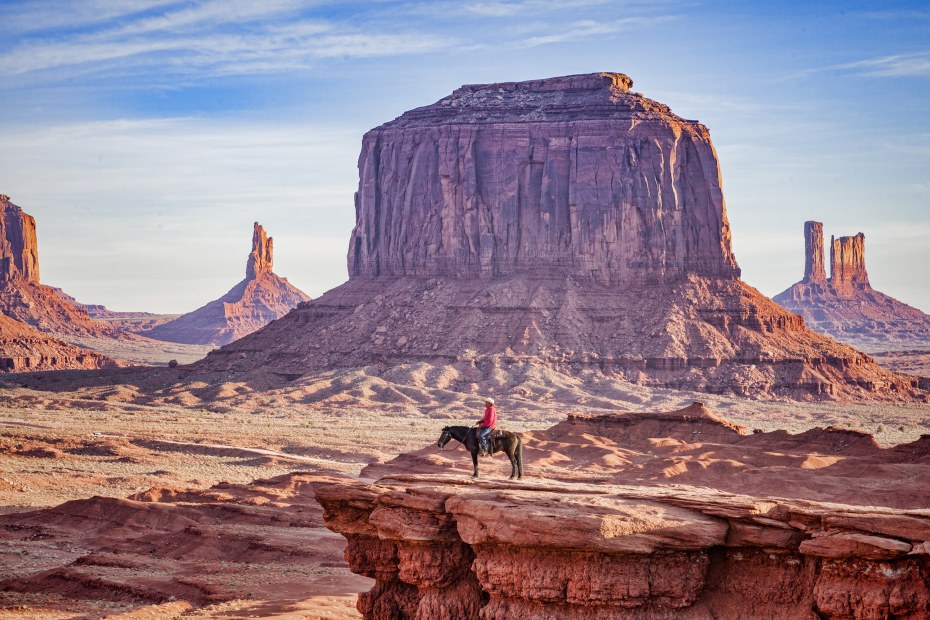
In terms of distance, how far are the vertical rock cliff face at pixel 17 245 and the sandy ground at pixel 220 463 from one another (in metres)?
74.1

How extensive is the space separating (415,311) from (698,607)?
97824 mm

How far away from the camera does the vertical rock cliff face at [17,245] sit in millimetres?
189750

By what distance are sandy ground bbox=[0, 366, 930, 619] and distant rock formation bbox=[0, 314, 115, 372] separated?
17.6 meters

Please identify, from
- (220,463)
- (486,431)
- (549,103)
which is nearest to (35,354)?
(549,103)

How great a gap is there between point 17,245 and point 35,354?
55.6 m

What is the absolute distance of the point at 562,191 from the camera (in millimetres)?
119312

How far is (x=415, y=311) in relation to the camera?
116 m

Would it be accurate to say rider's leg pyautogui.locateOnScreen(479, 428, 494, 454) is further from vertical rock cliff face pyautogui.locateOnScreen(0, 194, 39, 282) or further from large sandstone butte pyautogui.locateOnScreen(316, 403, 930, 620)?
vertical rock cliff face pyautogui.locateOnScreen(0, 194, 39, 282)

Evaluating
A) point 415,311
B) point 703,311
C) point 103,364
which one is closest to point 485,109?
point 415,311

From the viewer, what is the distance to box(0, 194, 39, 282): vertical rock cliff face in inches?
7470

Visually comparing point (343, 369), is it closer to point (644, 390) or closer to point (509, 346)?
point (509, 346)

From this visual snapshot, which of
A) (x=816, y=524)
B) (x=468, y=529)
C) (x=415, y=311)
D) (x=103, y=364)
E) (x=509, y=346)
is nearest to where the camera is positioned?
(x=816, y=524)

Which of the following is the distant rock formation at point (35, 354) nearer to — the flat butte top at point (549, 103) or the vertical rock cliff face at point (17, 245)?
the vertical rock cliff face at point (17, 245)

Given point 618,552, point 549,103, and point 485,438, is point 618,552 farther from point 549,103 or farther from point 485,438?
point 549,103
